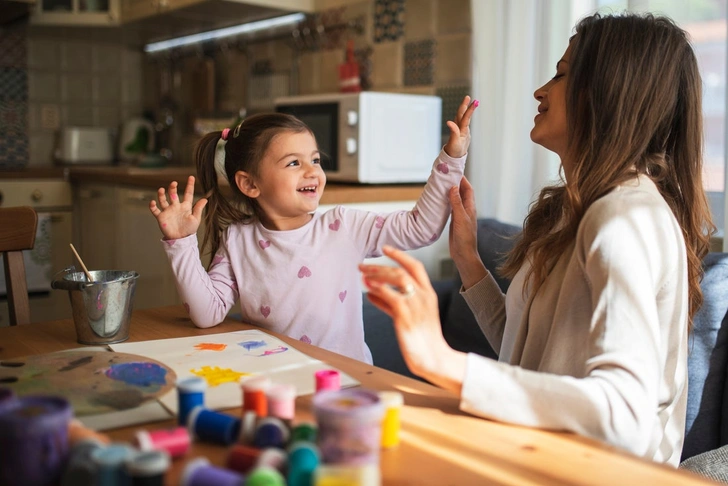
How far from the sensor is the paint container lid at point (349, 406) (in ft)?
2.28

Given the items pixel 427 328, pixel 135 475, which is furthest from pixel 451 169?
pixel 135 475

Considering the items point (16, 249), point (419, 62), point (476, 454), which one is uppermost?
point (419, 62)

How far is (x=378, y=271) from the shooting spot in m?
0.88

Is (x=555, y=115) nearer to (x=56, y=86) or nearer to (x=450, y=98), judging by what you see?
(x=450, y=98)

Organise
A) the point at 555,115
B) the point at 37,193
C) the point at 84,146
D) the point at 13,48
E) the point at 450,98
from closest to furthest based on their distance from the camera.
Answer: the point at 555,115
the point at 450,98
the point at 37,193
the point at 13,48
the point at 84,146

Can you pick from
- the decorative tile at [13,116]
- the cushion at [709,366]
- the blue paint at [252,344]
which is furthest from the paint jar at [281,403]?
the decorative tile at [13,116]

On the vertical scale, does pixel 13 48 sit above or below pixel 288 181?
above

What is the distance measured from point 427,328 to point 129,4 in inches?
143

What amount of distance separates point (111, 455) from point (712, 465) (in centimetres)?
112

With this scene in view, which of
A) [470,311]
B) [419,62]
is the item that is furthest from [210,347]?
[419,62]

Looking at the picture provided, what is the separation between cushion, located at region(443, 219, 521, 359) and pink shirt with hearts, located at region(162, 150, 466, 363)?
63cm

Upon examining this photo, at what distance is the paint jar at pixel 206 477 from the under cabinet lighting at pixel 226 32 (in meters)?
3.08

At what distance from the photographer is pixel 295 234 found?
159cm

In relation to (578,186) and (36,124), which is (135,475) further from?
(36,124)
